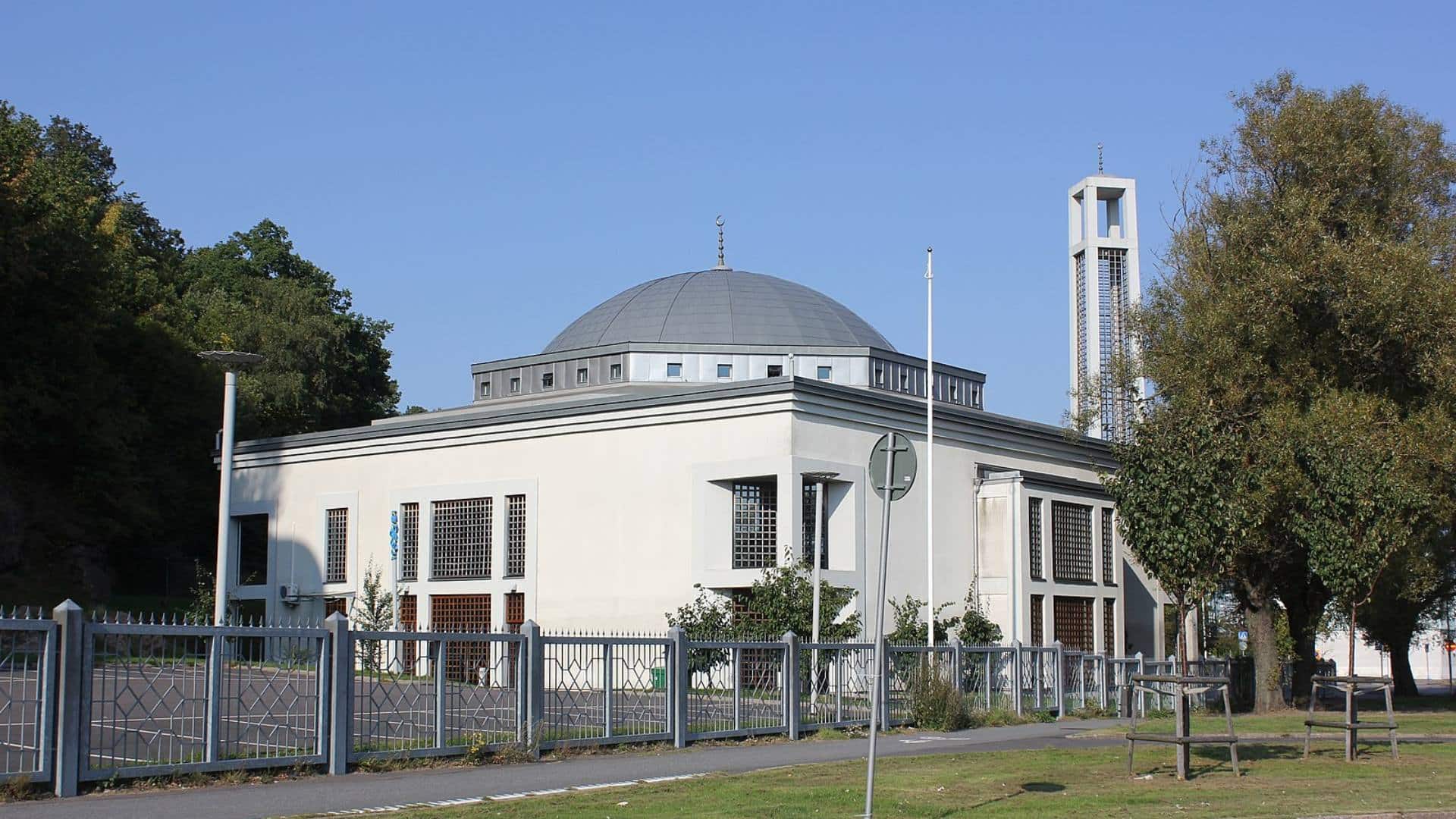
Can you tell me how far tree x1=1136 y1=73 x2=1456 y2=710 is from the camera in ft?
91.9

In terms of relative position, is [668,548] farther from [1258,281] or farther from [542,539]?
[1258,281]

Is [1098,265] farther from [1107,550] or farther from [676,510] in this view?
[676,510]

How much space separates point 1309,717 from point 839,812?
7.74m

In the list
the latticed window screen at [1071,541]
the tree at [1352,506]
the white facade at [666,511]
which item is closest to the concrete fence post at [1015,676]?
the tree at [1352,506]

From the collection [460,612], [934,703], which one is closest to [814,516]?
[460,612]

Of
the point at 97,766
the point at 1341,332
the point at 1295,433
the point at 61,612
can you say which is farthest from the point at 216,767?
the point at 1341,332

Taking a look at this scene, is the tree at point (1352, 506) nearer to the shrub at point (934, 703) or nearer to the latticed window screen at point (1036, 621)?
the shrub at point (934, 703)

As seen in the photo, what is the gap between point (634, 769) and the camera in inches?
639

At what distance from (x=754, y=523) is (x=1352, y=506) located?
50.7 ft

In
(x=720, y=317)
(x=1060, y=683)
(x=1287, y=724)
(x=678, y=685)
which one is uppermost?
(x=720, y=317)

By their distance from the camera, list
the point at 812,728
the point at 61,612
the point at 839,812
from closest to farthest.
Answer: the point at 839,812 < the point at 61,612 < the point at 812,728

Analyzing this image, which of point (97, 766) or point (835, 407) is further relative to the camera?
point (835, 407)

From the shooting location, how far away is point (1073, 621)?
38781 millimetres

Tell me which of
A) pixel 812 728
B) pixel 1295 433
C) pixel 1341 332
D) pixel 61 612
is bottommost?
pixel 812 728
